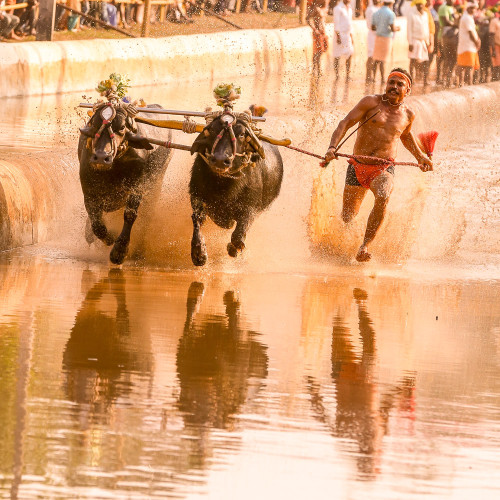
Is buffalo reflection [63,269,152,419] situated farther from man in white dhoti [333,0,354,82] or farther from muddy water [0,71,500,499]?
man in white dhoti [333,0,354,82]

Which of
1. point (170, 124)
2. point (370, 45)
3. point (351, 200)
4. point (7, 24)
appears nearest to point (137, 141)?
point (170, 124)

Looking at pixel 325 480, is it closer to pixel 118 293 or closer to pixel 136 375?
pixel 136 375

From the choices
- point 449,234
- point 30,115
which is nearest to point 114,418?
point 449,234

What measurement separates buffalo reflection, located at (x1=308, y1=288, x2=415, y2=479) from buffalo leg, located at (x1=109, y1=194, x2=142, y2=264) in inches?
98.1

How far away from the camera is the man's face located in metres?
12.4

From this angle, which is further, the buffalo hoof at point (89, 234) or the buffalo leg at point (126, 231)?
the buffalo hoof at point (89, 234)

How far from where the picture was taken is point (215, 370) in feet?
→ 26.5

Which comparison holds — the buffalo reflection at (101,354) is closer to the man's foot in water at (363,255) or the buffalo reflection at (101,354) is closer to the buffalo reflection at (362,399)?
the buffalo reflection at (362,399)

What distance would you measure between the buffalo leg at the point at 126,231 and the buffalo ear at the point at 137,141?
448 millimetres

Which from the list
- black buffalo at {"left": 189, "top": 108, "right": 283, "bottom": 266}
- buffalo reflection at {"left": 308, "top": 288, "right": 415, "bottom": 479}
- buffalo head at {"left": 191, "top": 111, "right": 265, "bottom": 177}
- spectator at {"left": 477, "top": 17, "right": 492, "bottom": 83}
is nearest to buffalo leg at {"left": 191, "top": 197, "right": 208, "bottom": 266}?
black buffalo at {"left": 189, "top": 108, "right": 283, "bottom": 266}

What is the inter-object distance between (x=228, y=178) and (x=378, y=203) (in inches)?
59.6

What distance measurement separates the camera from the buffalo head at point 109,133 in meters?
10.7

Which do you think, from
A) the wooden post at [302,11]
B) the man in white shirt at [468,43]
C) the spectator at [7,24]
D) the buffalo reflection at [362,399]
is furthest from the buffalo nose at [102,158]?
the wooden post at [302,11]

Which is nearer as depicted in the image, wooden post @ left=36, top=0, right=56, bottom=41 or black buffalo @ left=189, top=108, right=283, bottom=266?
black buffalo @ left=189, top=108, right=283, bottom=266
